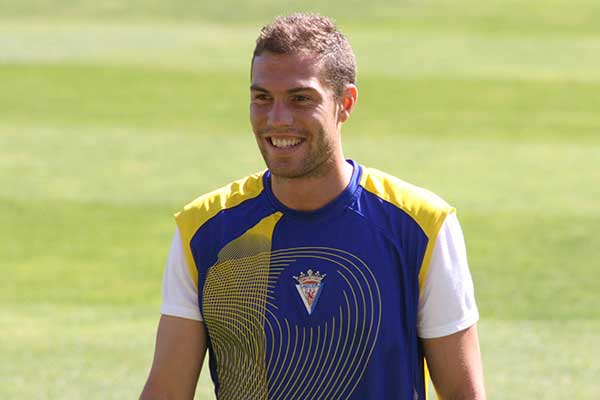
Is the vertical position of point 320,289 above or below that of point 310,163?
below

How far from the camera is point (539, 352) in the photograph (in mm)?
8211

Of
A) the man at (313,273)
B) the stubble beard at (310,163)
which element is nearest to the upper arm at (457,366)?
the man at (313,273)

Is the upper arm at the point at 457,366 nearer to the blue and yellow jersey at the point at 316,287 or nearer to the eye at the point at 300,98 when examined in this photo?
the blue and yellow jersey at the point at 316,287

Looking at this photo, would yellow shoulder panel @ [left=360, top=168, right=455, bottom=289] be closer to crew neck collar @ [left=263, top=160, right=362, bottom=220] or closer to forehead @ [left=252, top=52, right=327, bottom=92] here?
crew neck collar @ [left=263, top=160, right=362, bottom=220]

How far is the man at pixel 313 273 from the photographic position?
11.4 ft

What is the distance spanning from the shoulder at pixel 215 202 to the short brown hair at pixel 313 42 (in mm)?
399

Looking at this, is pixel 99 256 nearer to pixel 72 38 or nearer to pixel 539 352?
pixel 539 352

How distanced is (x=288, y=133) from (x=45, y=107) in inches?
504

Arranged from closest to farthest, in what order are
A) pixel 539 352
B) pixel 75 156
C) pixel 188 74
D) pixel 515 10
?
pixel 539 352
pixel 75 156
pixel 188 74
pixel 515 10

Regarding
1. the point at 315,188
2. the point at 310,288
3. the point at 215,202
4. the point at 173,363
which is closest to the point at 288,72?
the point at 315,188

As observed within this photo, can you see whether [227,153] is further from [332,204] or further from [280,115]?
[280,115]

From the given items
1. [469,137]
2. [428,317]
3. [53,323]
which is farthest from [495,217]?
[428,317]

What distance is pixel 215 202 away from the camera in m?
3.69

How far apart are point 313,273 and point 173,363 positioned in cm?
46
